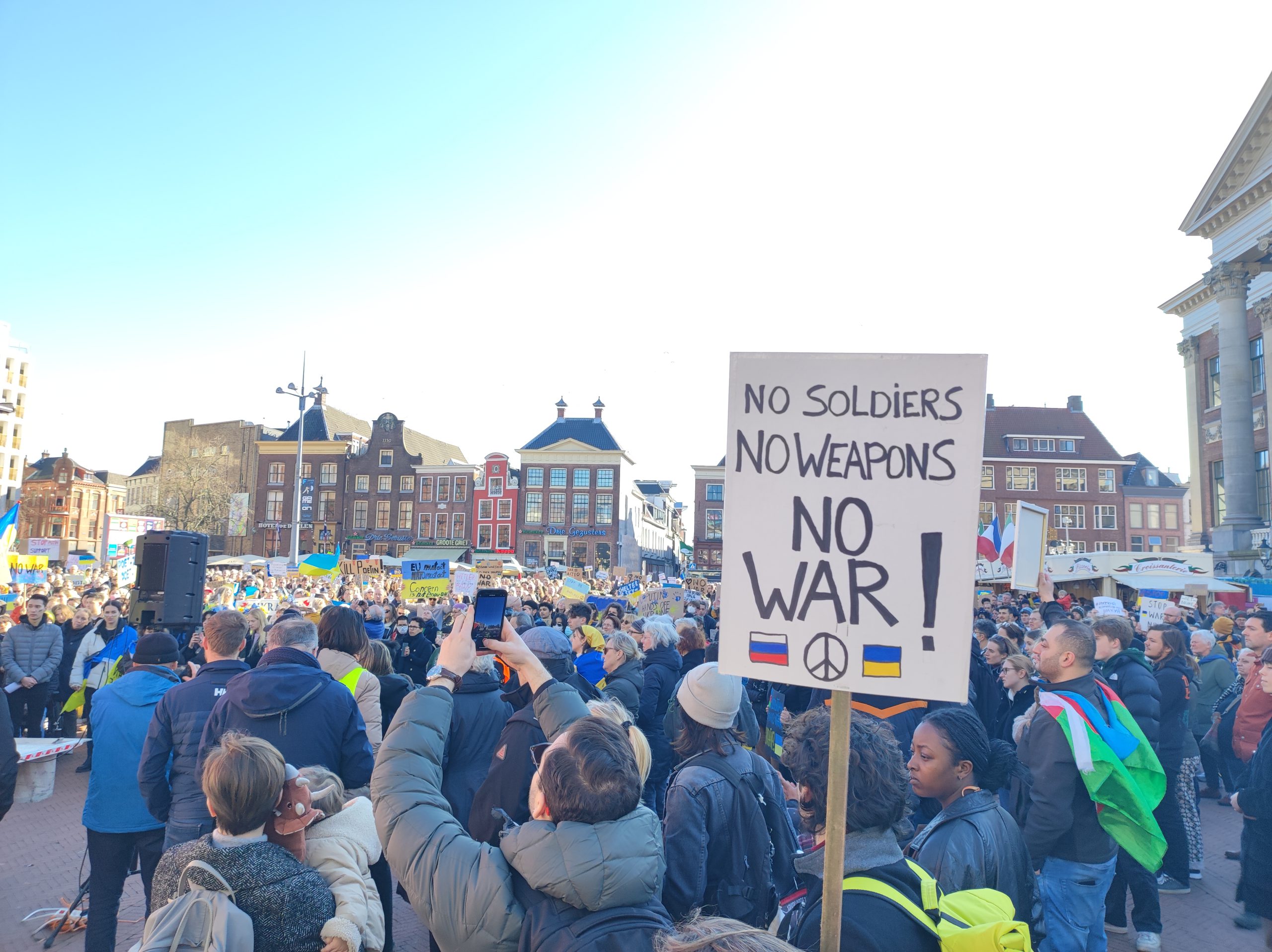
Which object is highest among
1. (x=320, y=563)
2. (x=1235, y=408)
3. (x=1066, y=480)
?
(x=1235, y=408)

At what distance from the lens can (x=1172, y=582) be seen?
2236cm

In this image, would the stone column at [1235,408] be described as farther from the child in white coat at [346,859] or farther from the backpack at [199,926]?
the backpack at [199,926]

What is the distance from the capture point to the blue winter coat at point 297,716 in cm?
392

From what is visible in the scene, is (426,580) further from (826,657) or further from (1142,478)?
(1142,478)

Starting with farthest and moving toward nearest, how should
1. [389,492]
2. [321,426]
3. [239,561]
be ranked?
[321,426] < [389,492] < [239,561]

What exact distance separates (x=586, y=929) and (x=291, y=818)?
1.13 metres

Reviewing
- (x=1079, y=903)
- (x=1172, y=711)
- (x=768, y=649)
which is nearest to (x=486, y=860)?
(x=768, y=649)

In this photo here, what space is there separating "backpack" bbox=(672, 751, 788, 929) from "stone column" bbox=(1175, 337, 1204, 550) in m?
43.1

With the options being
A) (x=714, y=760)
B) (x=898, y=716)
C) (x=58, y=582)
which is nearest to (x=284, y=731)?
(x=714, y=760)

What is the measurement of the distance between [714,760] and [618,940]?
4.83ft

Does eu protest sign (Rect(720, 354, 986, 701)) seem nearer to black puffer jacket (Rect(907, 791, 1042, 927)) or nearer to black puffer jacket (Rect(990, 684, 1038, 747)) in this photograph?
black puffer jacket (Rect(907, 791, 1042, 927))

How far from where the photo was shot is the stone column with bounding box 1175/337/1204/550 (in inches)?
1531

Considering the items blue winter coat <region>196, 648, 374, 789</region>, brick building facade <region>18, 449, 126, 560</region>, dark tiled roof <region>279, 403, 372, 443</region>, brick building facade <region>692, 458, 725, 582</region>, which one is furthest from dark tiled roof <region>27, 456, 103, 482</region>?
blue winter coat <region>196, 648, 374, 789</region>

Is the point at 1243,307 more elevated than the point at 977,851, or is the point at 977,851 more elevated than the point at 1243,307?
the point at 1243,307
